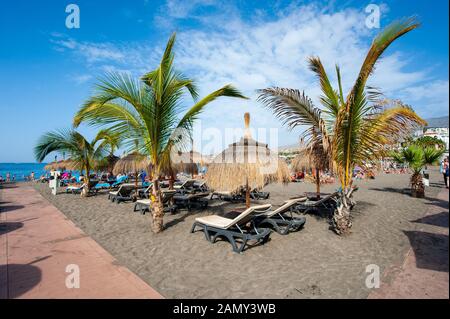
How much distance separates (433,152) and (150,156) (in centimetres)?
1408

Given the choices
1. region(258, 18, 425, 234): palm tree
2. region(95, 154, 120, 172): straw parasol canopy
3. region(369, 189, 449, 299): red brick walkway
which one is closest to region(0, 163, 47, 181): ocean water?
region(95, 154, 120, 172): straw parasol canopy

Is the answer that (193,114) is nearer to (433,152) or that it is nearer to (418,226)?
(418,226)

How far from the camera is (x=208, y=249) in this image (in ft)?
16.1

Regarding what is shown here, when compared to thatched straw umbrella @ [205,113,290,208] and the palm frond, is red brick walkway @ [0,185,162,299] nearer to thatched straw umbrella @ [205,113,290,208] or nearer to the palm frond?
thatched straw umbrella @ [205,113,290,208]

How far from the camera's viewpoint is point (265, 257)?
446cm

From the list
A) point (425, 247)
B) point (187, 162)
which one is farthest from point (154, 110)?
point (187, 162)

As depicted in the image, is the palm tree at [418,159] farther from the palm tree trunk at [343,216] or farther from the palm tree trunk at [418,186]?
the palm tree trunk at [343,216]

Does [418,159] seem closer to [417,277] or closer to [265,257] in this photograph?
[417,277]

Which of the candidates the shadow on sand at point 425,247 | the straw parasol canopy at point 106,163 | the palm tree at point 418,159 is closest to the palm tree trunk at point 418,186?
the palm tree at point 418,159

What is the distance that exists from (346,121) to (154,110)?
4.49 metres

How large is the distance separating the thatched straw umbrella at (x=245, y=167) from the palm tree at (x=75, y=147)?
26.2 ft

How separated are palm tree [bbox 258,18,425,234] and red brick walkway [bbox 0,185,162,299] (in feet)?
15.7

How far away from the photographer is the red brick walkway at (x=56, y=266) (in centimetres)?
317
